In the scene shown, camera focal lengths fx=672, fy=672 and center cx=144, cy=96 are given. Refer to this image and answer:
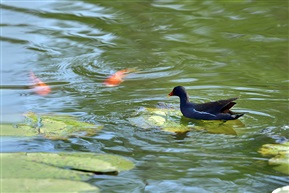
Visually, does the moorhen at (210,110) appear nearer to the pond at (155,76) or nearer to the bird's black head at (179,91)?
the bird's black head at (179,91)

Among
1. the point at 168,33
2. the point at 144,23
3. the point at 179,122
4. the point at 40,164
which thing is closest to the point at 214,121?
the point at 179,122

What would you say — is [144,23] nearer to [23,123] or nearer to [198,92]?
[198,92]

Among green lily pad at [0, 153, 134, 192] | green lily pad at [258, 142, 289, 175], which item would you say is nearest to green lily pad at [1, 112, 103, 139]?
green lily pad at [0, 153, 134, 192]

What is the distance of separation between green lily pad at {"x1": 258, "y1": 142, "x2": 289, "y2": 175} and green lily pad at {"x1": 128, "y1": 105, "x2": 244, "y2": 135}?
0.64 m

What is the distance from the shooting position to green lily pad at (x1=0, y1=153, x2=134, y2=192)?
4949 millimetres

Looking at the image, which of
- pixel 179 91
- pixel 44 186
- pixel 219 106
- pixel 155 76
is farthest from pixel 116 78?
pixel 44 186

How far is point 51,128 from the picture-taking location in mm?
6477

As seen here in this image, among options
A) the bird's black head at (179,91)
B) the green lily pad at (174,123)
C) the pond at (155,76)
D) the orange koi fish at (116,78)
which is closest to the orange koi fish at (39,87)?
the pond at (155,76)

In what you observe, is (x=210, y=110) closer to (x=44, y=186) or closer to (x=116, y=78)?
(x=116, y=78)

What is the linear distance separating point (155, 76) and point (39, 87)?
1490 millimetres

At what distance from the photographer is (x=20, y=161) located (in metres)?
5.46

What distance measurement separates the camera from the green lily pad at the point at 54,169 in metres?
4.95

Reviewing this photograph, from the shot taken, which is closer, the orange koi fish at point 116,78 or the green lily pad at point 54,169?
the green lily pad at point 54,169

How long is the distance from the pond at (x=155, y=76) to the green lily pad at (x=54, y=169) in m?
0.12
